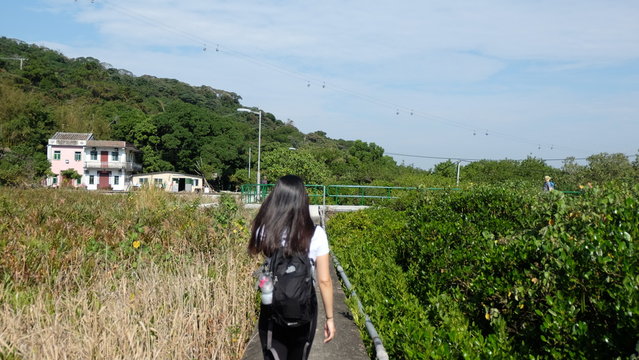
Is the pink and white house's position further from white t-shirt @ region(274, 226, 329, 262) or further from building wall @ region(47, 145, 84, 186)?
white t-shirt @ region(274, 226, 329, 262)

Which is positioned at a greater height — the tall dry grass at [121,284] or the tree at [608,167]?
the tree at [608,167]

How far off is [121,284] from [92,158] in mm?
67229

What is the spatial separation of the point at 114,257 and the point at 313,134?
407 feet

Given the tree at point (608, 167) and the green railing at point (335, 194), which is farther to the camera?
the tree at point (608, 167)

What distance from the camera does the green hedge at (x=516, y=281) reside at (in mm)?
3613

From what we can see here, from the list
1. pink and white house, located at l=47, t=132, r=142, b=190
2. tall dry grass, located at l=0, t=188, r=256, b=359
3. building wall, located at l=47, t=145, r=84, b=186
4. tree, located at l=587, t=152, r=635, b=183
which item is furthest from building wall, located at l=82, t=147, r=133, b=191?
tall dry grass, located at l=0, t=188, r=256, b=359

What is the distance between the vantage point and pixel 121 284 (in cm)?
524

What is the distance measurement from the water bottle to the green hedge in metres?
1.54

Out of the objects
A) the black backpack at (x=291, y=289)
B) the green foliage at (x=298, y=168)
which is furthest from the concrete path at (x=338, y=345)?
the green foliage at (x=298, y=168)

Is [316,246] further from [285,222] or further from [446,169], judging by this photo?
[446,169]

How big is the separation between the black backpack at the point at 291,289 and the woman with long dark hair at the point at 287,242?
41 millimetres

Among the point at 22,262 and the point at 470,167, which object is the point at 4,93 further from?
the point at 22,262

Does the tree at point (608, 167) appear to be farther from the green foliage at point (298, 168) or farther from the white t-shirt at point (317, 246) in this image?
the white t-shirt at point (317, 246)

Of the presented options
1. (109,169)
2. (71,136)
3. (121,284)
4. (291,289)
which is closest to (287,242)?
(291,289)
